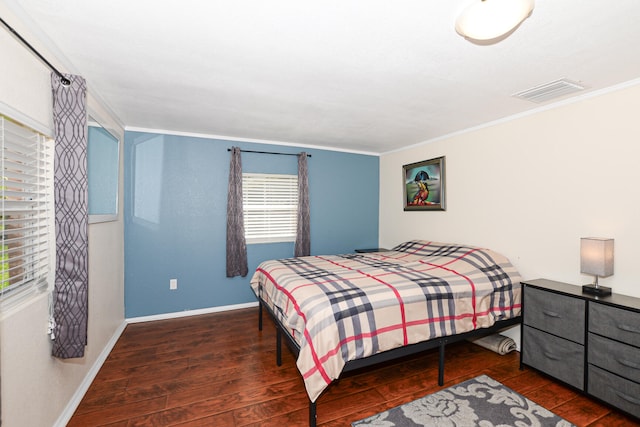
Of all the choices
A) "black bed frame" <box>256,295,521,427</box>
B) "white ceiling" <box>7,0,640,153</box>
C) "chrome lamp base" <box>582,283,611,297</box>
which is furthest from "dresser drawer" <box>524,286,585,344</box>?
"white ceiling" <box>7,0,640,153</box>

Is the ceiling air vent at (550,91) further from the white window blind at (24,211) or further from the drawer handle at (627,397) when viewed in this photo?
the white window blind at (24,211)

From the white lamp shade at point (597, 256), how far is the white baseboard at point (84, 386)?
12.7 feet

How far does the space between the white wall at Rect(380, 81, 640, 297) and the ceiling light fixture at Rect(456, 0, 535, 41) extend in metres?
1.66

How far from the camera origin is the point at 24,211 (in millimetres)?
1558

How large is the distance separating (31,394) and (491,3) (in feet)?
9.93

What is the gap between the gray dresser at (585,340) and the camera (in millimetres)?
1894

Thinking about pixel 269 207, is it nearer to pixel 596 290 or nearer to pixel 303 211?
pixel 303 211

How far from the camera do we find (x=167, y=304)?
3713mm

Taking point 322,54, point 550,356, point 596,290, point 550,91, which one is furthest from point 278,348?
point 550,91

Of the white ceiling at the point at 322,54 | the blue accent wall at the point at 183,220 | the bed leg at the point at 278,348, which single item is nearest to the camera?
the white ceiling at the point at 322,54

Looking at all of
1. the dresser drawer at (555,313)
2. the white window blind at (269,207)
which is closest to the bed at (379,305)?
the dresser drawer at (555,313)

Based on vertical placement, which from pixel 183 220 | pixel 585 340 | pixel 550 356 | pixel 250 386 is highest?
pixel 183 220

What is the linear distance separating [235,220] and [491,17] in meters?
3.36

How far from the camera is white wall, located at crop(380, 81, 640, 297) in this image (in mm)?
2238
